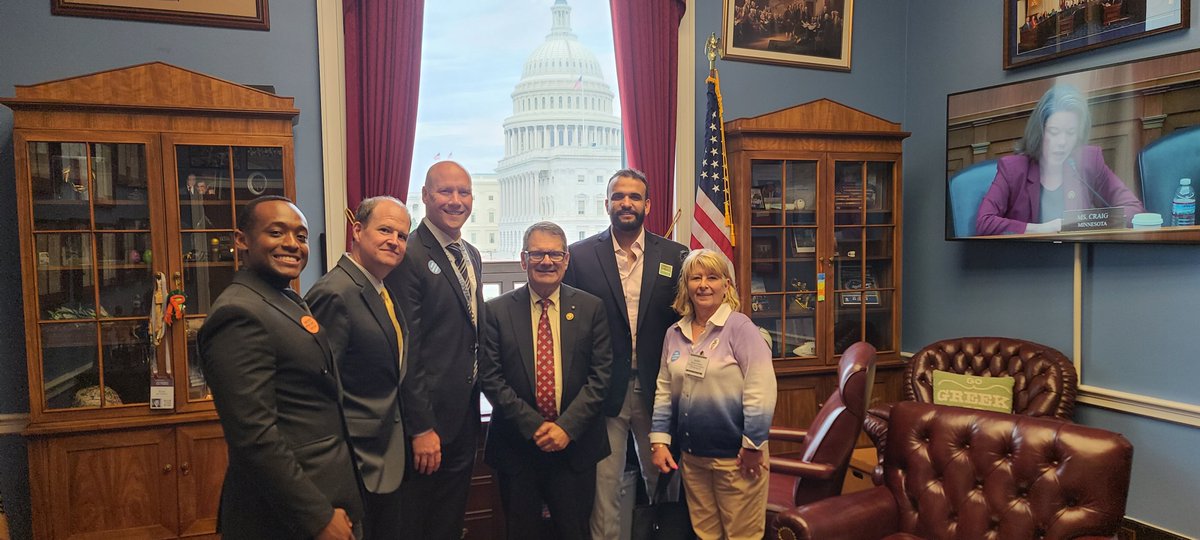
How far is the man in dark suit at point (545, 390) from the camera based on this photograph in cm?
234

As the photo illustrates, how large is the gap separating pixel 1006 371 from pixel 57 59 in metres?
5.00

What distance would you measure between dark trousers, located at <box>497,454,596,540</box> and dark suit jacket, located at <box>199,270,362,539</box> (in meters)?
0.75

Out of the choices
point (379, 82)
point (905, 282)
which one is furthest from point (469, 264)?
point (905, 282)

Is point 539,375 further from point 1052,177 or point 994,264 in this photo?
point 994,264

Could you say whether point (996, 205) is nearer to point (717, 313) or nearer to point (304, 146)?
point (717, 313)

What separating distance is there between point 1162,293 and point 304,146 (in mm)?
4325

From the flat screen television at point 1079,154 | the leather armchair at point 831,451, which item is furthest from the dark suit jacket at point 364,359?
the flat screen television at point 1079,154

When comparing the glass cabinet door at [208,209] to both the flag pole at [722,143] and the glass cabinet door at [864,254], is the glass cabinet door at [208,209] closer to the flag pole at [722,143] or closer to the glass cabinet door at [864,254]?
the flag pole at [722,143]

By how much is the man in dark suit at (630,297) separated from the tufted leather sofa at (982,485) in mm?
774

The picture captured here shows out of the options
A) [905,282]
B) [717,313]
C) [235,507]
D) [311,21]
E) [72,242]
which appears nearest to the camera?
[235,507]

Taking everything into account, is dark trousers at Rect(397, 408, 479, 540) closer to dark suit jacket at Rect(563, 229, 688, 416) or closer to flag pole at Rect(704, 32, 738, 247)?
dark suit jacket at Rect(563, 229, 688, 416)

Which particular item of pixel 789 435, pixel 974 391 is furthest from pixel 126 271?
pixel 974 391

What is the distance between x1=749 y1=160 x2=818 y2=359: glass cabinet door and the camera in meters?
3.93

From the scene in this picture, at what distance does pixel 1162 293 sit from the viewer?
10.1 feet
